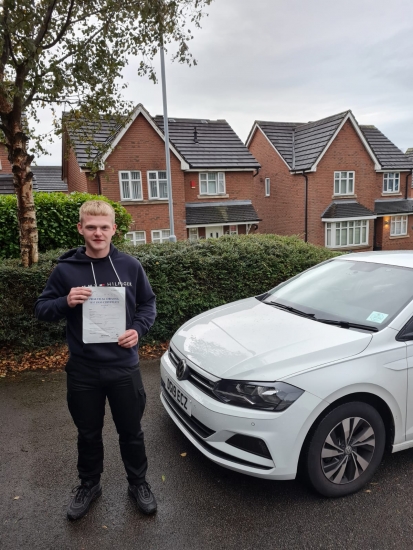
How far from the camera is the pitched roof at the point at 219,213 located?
793 inches

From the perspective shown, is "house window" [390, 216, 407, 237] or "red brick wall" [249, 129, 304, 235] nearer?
"red brick wall" [249, 129, 304, 235]

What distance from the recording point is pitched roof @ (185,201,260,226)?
20.1m

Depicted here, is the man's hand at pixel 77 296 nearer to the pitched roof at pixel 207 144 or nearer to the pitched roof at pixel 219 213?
the pitched roof at pixel 219 213

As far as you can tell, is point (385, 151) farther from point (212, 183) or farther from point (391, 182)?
point (212, 183)

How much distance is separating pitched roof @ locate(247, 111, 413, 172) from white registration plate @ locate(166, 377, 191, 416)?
21.2 m

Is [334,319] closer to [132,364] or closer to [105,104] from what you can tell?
[132,364]

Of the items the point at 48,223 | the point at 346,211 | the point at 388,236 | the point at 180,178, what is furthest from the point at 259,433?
the point at 388,236

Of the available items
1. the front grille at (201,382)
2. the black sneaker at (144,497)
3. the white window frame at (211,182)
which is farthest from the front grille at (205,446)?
the white window frame at (211,182)

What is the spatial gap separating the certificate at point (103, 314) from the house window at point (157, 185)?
687 inches

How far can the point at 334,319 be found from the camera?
3068mm

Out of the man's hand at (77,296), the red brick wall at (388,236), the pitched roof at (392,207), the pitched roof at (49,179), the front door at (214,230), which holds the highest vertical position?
the pitched roof at (49,179)

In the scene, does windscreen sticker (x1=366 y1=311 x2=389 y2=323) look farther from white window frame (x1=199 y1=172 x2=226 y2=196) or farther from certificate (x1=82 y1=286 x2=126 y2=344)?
white window frame (x1=199 y1=172 x2=226 y2=196)

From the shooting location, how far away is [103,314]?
7.45ft

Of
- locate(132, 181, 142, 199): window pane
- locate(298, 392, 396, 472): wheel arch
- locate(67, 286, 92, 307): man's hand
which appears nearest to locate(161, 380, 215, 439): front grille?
locate(298, 392, 396, 472): wheel arch
